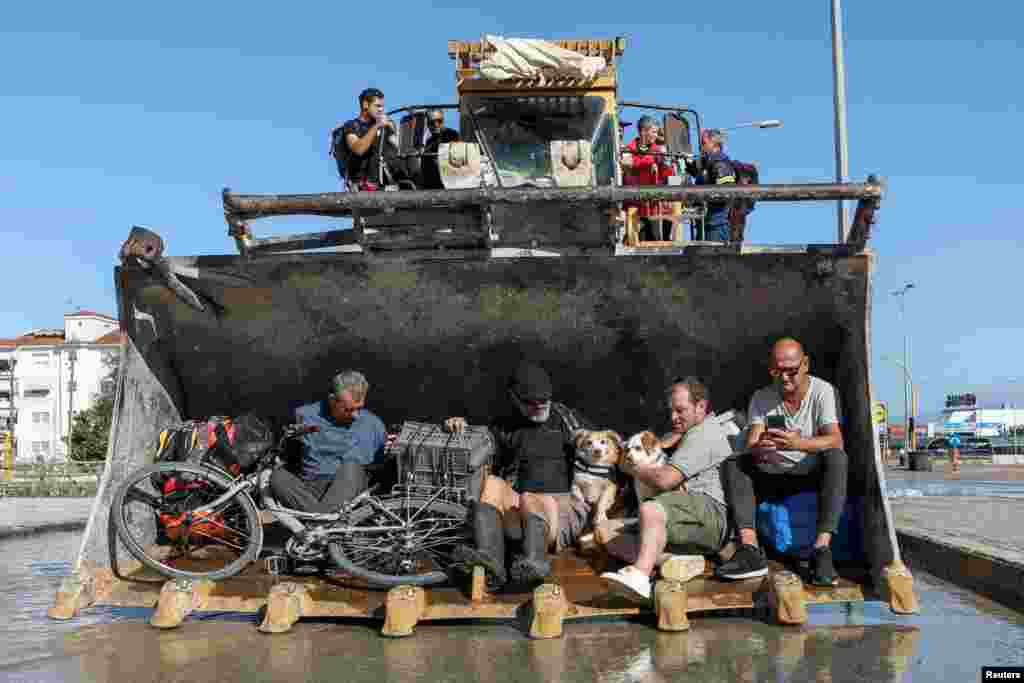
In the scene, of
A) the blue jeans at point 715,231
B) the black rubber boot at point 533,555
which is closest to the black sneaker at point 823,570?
the black rubber boot at point 533,555

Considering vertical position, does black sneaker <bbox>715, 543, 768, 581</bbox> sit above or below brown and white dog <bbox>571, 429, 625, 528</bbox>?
below

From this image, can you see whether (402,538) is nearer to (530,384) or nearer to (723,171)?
(530,384)

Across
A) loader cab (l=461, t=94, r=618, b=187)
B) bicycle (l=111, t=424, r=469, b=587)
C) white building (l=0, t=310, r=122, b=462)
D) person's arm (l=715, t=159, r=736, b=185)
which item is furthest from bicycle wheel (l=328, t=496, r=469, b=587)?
white building (l=0, t=310, r=122, b=462)

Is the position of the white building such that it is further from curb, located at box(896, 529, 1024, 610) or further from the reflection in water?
the reflection in water

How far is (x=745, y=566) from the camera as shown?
5.35m

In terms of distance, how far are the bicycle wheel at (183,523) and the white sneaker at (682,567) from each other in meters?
2.20

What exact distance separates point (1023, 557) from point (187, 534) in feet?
17.0

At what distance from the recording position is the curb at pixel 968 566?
637 cm

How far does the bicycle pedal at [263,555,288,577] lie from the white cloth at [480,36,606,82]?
4.61 m

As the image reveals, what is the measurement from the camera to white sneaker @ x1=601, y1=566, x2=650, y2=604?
509 centimetres

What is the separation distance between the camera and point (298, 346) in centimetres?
684

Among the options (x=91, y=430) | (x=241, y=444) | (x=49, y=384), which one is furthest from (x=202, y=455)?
(x=49, y=384)

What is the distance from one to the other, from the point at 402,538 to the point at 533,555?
0.81 m

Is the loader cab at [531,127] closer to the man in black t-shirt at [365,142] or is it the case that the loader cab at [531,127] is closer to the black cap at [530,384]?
the man in black t-shirt at [365,142]
